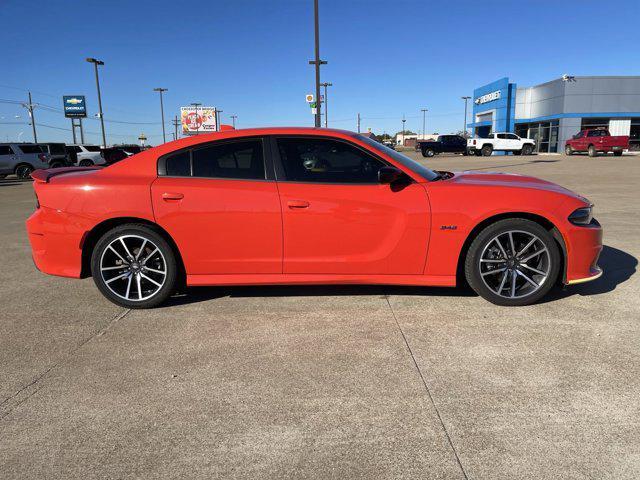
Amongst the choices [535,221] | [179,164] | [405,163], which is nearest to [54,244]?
[179,164]

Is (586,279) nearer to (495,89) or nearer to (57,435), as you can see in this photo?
(57,435)

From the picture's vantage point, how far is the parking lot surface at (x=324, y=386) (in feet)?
7.14

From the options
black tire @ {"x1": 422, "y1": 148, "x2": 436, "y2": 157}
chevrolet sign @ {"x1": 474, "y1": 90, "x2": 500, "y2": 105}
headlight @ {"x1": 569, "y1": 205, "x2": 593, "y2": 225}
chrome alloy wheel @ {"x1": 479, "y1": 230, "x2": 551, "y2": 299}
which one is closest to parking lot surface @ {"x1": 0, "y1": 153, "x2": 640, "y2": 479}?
chrome alloy wheel @ {"x1": 479, "y1": 230, "x2": 551, "y2": 299}

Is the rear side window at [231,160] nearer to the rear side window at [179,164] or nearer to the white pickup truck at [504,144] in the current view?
the rear side window at [179,164]

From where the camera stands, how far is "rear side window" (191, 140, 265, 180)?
13.4 ft

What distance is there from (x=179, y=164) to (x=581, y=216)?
3.53 meters

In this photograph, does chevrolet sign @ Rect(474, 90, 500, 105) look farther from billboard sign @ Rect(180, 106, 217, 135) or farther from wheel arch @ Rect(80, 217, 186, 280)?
wheel arch @ Rect(80, 217, 186, 280)

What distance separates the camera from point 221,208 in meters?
3.94

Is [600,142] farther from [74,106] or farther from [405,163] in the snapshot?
[74,106]

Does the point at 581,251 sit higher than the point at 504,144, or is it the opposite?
the point at 504,144

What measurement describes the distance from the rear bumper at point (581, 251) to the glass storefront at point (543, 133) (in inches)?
1749

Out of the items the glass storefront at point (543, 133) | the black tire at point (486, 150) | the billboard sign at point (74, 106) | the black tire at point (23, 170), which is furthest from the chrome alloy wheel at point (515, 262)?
the billboard sign at point (74, 106)

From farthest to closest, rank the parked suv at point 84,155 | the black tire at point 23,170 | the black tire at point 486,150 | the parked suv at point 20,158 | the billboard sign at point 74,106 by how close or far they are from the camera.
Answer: the billboard sign at point 74,106, the black tire at point 486,150, the parked suv at point 84,155, the black tire at point 23,170, the parked suv at point 20,158

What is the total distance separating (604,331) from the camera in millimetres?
3518
